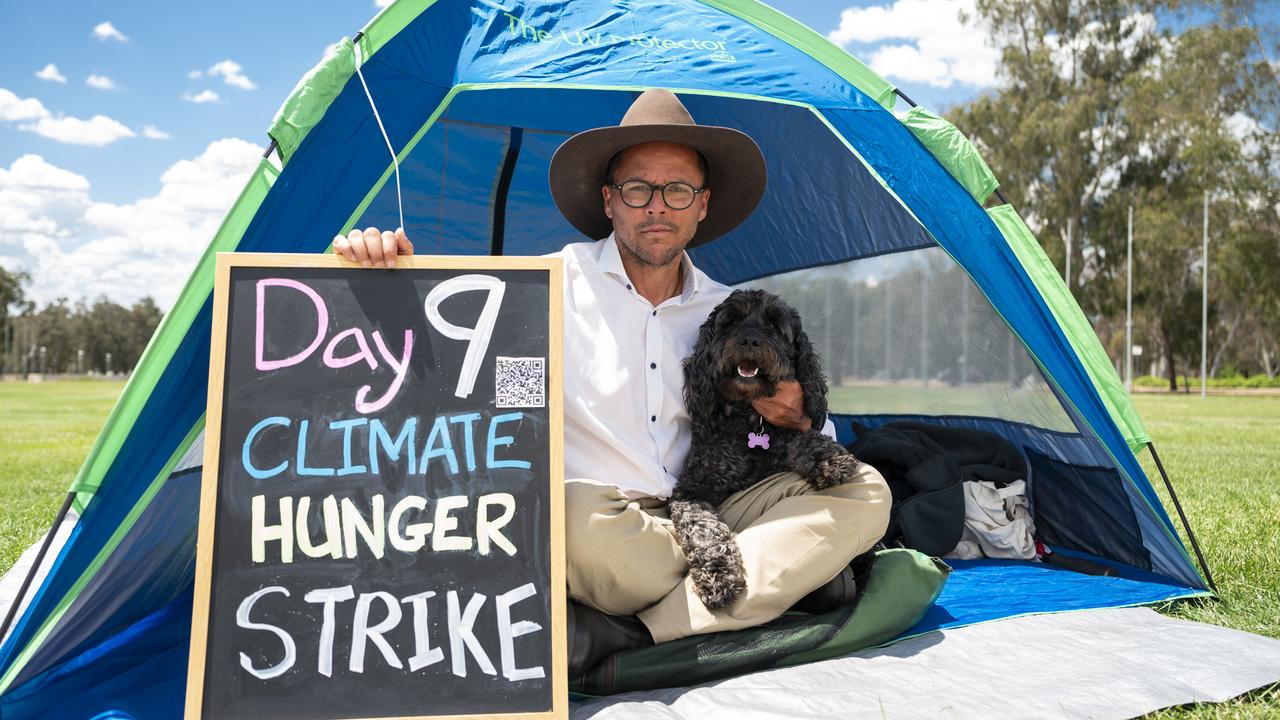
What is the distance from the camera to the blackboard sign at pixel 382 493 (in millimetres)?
1755

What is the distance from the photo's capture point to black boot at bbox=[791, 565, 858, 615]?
254 centimetres

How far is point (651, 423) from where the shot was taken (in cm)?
269

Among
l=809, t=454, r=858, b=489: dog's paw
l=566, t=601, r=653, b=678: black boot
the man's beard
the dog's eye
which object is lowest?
l=566, t=601, r=653, b=678: black boot

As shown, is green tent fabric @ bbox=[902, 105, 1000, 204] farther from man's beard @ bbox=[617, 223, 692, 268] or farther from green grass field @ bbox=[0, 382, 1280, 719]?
green grass field @ bbox=[0, 382, 1280, 719]

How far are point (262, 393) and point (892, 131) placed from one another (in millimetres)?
2266

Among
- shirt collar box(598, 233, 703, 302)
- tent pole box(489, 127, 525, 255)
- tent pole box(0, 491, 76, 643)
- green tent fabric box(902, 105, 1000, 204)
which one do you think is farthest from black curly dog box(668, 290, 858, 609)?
tent pole box(489, 127, 525, 255)

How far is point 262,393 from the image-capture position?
1.92m

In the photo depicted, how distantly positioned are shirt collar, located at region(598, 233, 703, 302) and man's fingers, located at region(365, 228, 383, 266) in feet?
2.89

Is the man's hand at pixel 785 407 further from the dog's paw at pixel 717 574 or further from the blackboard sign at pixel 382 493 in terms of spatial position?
the blackboard sign at pixel 382 493

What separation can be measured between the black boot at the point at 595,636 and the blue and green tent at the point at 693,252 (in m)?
0.99

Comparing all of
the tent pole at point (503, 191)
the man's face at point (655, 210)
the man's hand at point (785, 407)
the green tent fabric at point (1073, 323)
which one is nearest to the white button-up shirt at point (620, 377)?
the man's face at point (655, 210)

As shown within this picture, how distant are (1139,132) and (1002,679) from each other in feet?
87.2

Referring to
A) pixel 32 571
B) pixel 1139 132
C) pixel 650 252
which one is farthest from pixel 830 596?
pixel 1139 132

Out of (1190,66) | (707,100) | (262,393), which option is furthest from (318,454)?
(1190,66)
